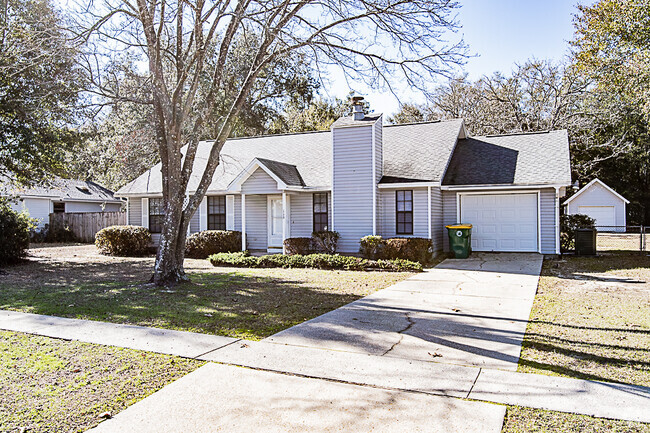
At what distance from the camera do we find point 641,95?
15.5m

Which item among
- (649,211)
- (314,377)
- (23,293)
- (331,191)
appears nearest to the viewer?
(314,377)

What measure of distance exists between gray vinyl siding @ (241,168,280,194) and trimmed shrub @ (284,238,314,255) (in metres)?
1.94

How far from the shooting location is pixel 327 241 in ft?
54.4

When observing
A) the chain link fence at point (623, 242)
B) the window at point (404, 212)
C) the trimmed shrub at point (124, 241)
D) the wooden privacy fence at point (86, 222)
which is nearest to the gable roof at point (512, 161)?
the window at point (404, 212)

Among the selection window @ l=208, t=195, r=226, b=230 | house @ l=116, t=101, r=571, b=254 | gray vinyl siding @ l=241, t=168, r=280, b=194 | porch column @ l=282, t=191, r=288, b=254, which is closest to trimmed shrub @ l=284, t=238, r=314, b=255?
porch column @ l=282, t=191, r=288, b=254

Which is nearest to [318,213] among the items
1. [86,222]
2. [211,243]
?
[211,243]

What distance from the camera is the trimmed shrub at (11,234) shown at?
15102 millimetres

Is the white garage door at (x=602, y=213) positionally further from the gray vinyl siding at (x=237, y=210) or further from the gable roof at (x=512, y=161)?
the gray vinyl siding at (x=237, y=210)

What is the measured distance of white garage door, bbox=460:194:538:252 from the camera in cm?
1642

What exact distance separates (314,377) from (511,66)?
29.8 meters

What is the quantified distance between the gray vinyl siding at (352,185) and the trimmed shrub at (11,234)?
10638 mm

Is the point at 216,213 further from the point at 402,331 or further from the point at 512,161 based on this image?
the point at 402,331

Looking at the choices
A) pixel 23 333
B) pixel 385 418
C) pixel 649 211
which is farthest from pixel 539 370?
pixel 649 211

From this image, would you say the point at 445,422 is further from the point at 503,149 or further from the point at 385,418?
the point at 503,149
